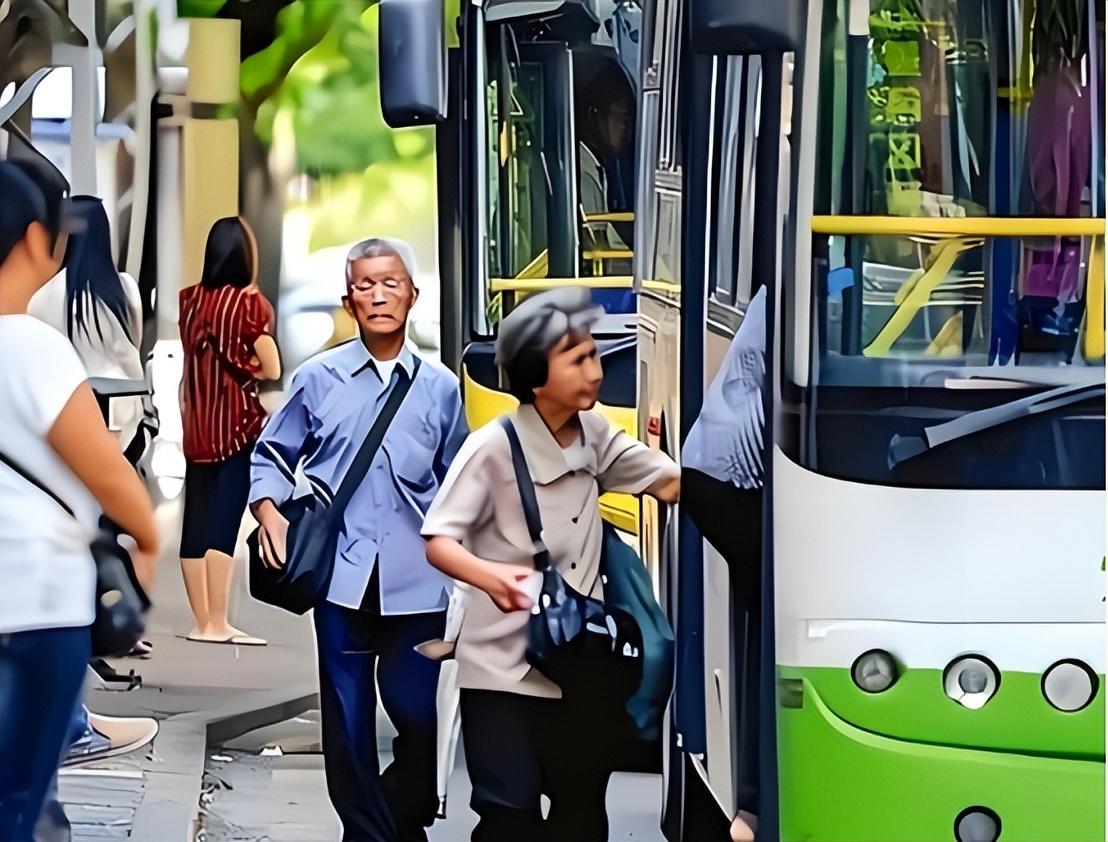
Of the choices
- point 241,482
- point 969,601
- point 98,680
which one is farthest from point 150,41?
point 969,601

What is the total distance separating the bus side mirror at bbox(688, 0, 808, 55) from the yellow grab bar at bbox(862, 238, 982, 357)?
1.59ft

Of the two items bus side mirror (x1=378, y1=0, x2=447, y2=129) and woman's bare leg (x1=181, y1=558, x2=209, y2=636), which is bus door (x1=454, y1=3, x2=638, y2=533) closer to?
bus side mirror (x1=378, y1=0, x2=447, y2=129)

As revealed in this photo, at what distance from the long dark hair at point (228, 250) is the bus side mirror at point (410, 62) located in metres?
0.36

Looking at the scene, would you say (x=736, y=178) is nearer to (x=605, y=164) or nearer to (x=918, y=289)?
(x=605, y=164)

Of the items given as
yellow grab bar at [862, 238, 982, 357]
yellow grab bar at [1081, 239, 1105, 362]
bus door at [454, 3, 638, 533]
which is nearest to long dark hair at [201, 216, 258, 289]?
bus door at [454, 3, 638, 533]

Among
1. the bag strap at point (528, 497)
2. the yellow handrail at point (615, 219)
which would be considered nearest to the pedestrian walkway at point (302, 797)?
the bag strap at point (528, 497)

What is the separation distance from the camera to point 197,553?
348cm

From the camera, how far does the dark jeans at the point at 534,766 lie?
11.4ft

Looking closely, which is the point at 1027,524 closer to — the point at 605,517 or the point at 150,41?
the point at 605,517

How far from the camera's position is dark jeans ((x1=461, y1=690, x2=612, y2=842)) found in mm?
3471

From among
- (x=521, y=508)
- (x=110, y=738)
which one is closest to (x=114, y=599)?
(x=110, y=738)

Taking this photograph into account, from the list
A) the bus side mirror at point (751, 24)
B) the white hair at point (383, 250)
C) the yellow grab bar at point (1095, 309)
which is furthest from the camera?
the white hair at point (383, 250)

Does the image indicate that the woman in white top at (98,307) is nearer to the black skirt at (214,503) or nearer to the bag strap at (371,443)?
the black skirt at (214,503)

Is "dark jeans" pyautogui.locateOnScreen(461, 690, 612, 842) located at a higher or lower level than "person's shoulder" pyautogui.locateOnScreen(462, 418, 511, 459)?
lower
